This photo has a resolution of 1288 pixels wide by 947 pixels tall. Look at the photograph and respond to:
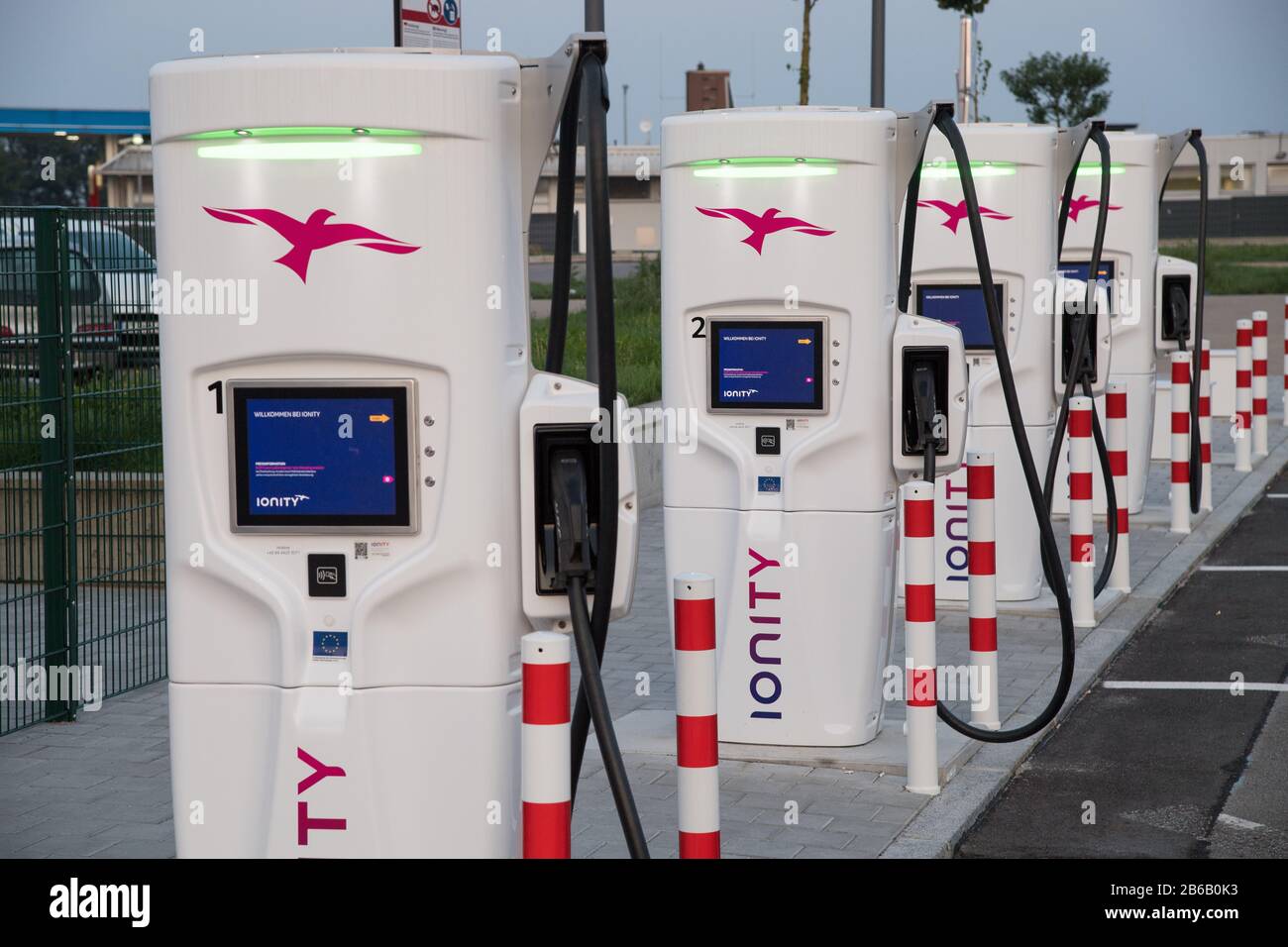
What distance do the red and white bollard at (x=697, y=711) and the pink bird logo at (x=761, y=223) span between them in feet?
8.20

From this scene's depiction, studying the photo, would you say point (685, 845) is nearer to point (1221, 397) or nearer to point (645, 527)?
point (645, 527)

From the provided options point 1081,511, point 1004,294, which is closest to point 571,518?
point 1081,511

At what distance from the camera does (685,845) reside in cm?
475

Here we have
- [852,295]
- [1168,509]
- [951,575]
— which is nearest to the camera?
[852,295]

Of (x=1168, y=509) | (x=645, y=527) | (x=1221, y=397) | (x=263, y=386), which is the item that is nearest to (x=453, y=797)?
(x=263, y=386)

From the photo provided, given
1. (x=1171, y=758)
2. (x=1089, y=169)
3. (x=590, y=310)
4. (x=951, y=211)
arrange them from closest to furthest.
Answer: (x=590, y=310) → (x=1171, y=758) → (x=951, y=211) → (x=1089, y=169)

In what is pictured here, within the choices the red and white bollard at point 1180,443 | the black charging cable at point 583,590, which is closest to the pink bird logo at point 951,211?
the red and white bollard at point 1180,443

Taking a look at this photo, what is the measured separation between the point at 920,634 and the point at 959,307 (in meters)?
3.69

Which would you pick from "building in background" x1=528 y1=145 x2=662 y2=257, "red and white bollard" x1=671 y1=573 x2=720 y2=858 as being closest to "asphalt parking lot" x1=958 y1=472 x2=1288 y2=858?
"red and white bollard" x1=671 y1=573 x2=720 y2=858

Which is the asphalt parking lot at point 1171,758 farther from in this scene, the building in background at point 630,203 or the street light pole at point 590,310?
the building in background at point 630,203

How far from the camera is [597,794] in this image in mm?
6523

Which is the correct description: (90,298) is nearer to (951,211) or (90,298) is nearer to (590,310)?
(590,310)
